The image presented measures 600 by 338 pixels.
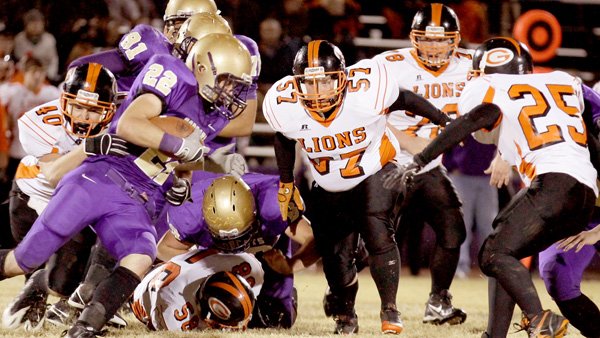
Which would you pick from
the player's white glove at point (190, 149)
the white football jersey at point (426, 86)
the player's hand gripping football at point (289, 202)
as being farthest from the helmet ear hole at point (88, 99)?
the white football jersey at point (426, 86)

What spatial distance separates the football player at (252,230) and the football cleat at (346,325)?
0.30m

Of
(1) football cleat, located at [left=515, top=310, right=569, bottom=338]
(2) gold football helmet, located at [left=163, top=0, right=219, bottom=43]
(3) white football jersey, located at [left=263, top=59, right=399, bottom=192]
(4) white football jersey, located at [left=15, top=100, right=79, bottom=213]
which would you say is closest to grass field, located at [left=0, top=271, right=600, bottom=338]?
(4) white football jersey, located at [left=15, top=100, right=79, bottom=213]

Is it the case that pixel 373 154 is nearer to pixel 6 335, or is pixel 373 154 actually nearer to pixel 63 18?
pixel 6 335

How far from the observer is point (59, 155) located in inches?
223

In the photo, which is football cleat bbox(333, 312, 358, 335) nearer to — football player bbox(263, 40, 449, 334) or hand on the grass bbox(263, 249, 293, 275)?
football player bbox(263, 40, 449, 334)

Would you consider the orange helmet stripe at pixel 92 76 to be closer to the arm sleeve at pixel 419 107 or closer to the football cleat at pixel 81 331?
the football cleat at pixel 81 331

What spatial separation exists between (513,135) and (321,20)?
246 inches

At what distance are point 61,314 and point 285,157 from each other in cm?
157

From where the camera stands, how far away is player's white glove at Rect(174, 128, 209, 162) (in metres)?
4.88

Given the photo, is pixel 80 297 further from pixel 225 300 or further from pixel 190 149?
pixel 190 149

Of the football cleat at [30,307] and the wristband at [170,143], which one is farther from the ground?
the wristband at [170,143]

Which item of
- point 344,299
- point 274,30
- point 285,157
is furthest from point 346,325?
point 274,30

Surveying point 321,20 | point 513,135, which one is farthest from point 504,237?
point 321,20

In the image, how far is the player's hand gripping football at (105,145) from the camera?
4.89m
